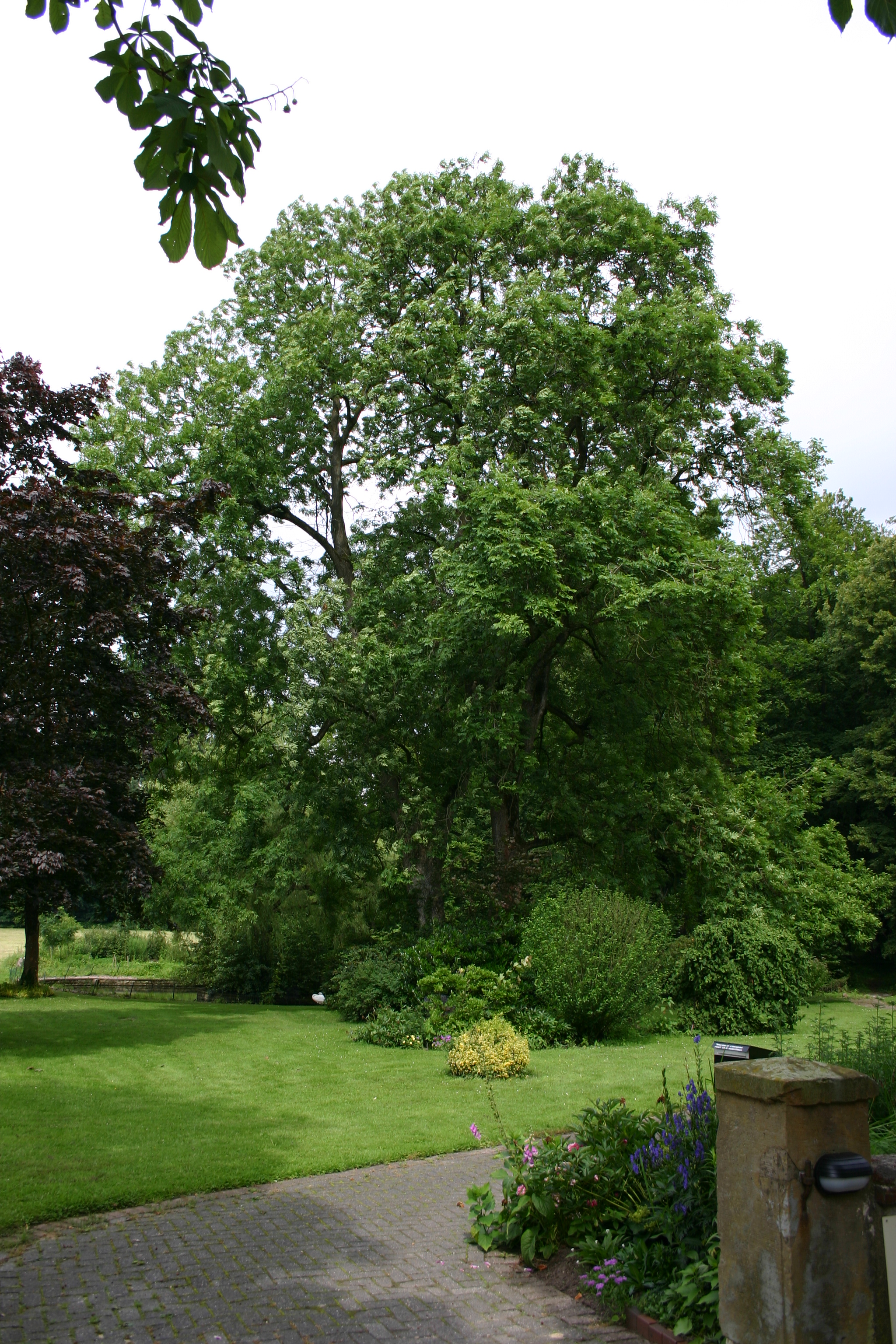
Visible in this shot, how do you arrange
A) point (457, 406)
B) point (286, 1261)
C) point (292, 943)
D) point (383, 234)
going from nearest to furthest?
point (286, 1261) → point (457, 406) → point (383, 234) → point (292, 943)

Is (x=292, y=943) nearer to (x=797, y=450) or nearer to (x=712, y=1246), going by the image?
(x=797, y=450)

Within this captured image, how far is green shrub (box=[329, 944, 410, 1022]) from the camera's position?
17.7m

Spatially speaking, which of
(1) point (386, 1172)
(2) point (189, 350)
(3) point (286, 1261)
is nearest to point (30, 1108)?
(1) point (386, 1172)

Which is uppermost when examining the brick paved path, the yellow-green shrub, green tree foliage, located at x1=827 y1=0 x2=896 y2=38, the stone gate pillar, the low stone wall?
green tree foliage, located at x1=827 y1=0 x2=896 y2=38

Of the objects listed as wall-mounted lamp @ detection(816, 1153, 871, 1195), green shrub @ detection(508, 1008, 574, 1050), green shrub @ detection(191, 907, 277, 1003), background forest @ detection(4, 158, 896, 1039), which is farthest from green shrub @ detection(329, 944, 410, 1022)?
wall-mounted lamp @ detection(816, 1153, 871, 1195)

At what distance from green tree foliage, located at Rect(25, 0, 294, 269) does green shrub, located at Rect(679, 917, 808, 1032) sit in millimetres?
15685

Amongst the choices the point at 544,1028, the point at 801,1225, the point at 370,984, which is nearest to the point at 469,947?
the point at 370,984

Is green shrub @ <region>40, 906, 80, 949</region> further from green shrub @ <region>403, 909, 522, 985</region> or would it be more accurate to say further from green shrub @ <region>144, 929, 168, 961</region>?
green shrub @ <region>403, 909, 522, 985</region>

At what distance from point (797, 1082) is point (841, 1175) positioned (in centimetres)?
34

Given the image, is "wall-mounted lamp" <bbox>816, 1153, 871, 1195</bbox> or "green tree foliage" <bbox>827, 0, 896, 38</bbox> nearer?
"green tree foliage" <bbox>827, 0, 896, 38</bbox>

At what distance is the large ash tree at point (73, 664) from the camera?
44.1ft

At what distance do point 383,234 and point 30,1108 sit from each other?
19334mm

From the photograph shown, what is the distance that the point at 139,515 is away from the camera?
18.8 metres

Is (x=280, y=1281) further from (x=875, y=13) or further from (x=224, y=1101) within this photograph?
(x=875, y=13)
